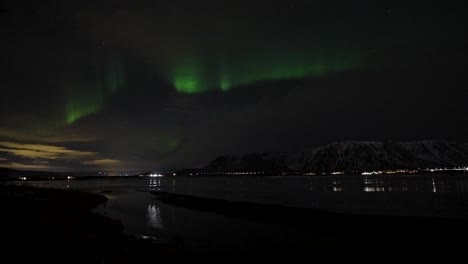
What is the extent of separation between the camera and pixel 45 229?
22219 millimetres

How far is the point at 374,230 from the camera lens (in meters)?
28.0

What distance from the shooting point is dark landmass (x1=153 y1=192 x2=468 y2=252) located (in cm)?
2262

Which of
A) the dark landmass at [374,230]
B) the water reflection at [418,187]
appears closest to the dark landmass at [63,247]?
the dark landmass at [374,230]

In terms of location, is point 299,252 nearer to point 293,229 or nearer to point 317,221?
point 293,229

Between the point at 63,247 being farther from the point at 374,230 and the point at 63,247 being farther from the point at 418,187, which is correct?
the point at 418,187

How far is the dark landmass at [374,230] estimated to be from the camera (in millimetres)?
22625

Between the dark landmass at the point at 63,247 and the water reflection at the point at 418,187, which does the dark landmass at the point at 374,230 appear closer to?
the dark landmass at the point at 63,247

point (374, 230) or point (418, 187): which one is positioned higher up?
point (418, 187)

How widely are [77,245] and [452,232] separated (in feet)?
89.2

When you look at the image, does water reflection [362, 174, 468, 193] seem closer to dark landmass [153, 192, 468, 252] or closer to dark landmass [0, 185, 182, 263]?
dark landmass [153, 192, 468, 252]

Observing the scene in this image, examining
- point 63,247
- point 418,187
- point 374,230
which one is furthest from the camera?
point 418,187

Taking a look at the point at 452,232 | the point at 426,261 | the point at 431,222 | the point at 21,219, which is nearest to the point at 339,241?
the point at 426,261

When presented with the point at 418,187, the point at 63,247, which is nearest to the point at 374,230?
the point at 63,247

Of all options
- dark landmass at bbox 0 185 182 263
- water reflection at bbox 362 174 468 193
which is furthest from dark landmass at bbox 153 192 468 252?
water reflection at bbox 362 174 468 193
